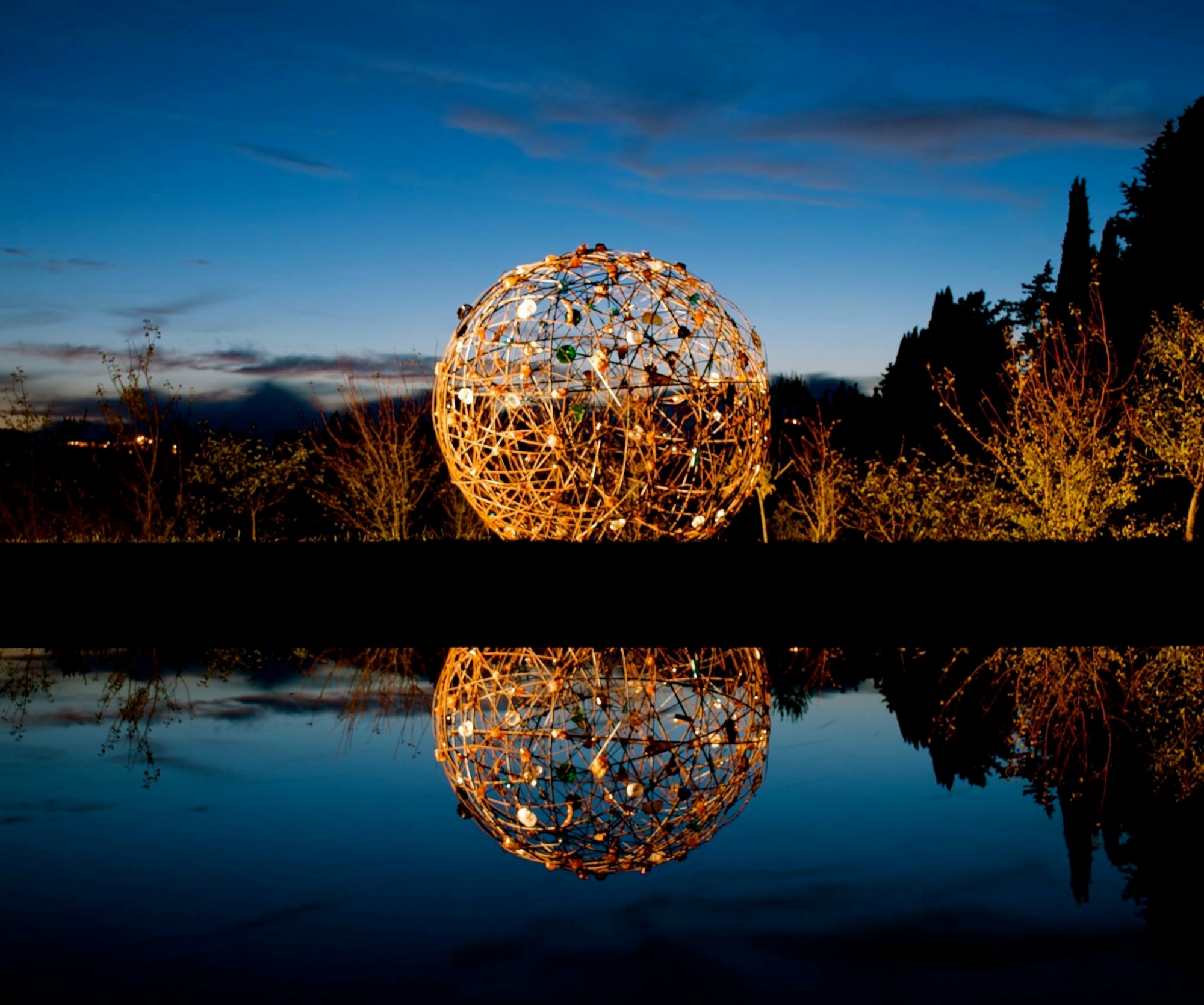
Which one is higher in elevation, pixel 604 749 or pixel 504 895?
pixel 604 749

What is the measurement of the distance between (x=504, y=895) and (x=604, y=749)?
1.53 meters

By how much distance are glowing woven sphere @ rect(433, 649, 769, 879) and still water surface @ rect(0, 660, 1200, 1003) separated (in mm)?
125

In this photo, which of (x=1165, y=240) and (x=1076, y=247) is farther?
(x=1076, y=247)

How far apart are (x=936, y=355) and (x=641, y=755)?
101ft

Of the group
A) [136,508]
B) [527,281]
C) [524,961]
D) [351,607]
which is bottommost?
[524,961]

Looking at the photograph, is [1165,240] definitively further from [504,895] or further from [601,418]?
[504,895]

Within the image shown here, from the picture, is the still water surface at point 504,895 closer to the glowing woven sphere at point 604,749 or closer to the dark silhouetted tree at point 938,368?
the glowing woven sphere at point 604,749

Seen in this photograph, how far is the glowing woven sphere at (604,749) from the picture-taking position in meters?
4.09

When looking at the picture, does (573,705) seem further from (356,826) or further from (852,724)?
(356,826)

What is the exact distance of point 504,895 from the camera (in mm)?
A: 3492

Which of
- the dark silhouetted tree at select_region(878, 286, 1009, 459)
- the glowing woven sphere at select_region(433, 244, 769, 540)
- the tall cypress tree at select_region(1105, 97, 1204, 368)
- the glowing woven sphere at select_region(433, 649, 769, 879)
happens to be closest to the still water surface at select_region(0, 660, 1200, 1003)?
the glowing woven sphere at select_region(433, 649, 769, 879)

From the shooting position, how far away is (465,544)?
12242 millimetres

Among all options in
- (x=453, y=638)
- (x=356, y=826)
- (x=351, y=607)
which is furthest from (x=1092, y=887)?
(x=351, y=607)

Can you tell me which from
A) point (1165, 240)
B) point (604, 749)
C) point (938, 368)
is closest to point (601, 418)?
point (604, 749)
